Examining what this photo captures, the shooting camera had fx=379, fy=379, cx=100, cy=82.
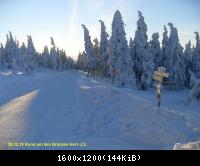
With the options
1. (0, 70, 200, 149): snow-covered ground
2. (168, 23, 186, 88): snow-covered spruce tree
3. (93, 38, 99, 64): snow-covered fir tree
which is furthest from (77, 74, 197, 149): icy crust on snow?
(93, 38, 99, 64): snow-covered fir tree

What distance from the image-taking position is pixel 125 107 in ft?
63.9

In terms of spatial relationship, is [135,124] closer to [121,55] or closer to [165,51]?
[121,55]

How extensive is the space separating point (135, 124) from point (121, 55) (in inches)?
1384

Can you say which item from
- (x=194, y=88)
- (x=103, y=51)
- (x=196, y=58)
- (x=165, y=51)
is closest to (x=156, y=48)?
(x=165, y=51)

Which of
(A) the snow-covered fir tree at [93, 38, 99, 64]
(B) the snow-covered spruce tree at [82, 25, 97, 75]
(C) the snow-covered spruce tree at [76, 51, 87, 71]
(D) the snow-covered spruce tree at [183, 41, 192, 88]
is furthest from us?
(C) the snow-covered spruce tree at [76, 51, 87, 71]

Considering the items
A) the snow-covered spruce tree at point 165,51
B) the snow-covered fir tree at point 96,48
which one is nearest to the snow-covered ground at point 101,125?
the snow-covered spruce tree at point 165,51

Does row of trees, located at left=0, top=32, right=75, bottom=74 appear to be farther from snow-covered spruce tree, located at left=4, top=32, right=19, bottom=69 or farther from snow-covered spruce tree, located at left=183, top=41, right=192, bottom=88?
snow-covered spruce tree, located at left=183, top=41, right=192, bottom=88

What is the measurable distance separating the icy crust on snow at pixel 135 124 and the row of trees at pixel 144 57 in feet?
101

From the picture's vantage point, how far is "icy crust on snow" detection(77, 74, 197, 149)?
15.2 m

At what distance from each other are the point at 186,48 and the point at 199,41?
2946mm

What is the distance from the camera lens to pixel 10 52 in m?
114
